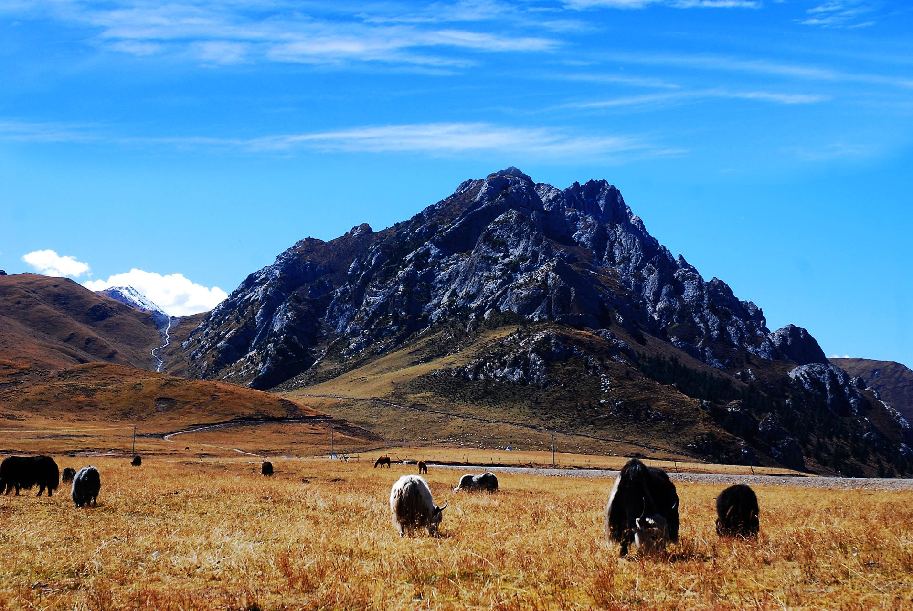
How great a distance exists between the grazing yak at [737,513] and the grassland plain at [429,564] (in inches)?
27.2

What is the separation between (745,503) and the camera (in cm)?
1800

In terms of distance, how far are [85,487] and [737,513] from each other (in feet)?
75.7

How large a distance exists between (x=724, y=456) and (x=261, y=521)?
148 meters

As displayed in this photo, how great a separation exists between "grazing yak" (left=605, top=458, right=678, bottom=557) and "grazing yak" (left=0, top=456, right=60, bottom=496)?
86.8ft

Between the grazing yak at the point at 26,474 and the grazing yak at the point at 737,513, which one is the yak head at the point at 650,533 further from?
the grazing yak at the point at 26,474

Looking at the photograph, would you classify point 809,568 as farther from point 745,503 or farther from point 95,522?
point 95,522

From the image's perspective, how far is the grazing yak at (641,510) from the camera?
1461cm

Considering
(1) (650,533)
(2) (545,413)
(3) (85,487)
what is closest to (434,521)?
(1) (650,533)

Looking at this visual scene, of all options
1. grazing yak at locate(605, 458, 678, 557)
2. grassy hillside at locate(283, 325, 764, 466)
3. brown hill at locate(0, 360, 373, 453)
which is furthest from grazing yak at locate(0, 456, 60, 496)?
grassy hillside at locate(283, 325, 764, 466)

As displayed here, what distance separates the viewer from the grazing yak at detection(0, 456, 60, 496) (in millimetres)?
30562

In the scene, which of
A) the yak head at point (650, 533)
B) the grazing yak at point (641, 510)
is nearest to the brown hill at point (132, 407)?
the grazing yak at point (641, 510)

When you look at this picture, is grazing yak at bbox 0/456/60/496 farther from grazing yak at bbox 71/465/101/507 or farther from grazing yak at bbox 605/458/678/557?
grazing yak at bbox 605/458/678/557

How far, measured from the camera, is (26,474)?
30.9 m

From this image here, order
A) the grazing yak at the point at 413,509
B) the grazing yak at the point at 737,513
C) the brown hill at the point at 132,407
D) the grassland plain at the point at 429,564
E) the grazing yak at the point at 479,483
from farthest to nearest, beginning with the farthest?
the brown hill at the point at 132,407 < the grazing yak at the point at 479,483 < the grazing yak at the point at 413,509 < the grazing yak at the point at 737,513 < the grassland plain at the point at 429,564
